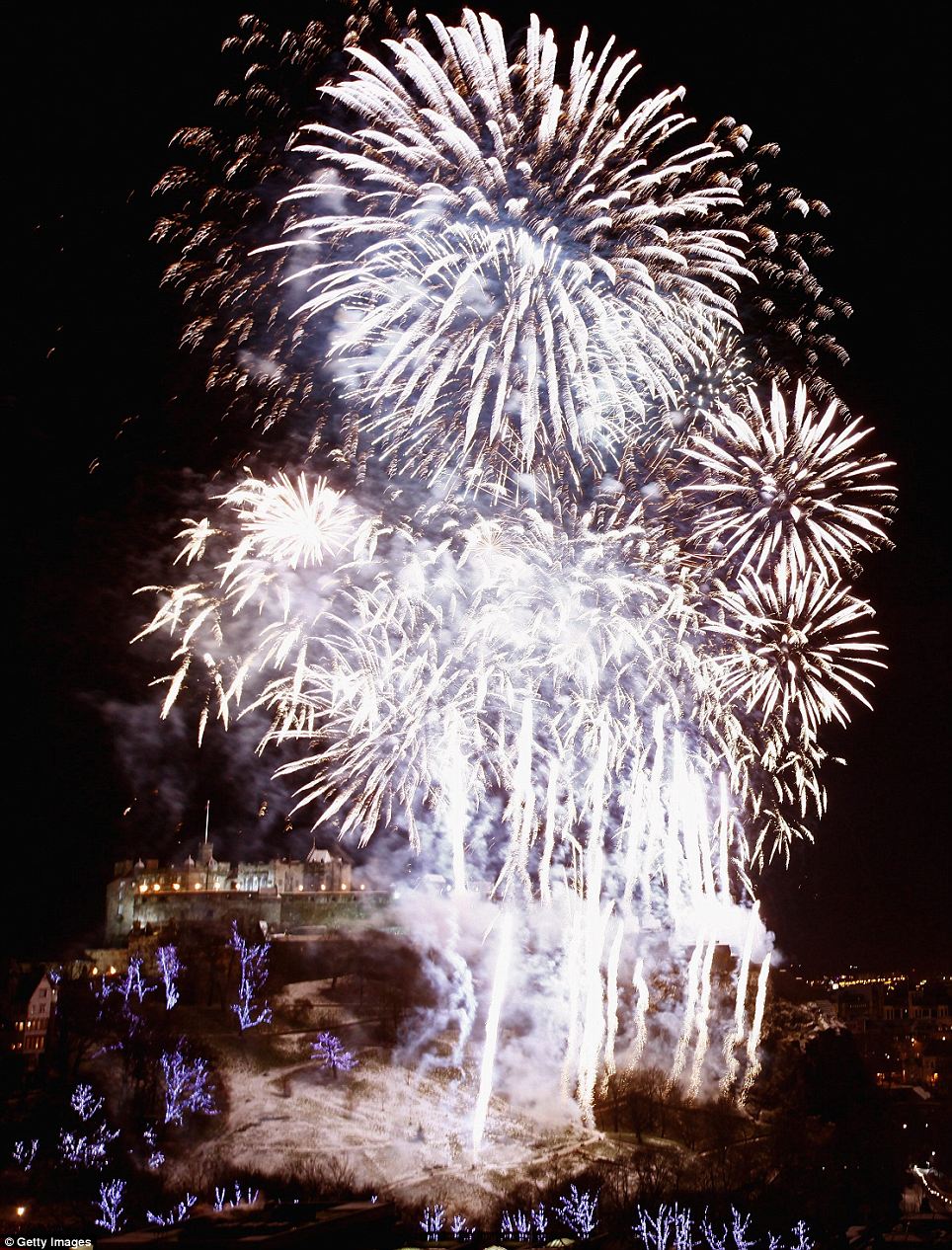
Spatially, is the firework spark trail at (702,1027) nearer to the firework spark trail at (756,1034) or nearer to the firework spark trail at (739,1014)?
the firework spark trail at (739,1014)

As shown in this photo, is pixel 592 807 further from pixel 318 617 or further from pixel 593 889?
pixel 318 617

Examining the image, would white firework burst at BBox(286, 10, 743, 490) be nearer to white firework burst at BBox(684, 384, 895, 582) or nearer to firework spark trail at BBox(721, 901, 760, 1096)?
white firework burst at BBox(684, 384, 895, 582)

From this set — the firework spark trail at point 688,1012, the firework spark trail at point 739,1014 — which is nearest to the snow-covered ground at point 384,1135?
the firework spark trail at point 688,1012

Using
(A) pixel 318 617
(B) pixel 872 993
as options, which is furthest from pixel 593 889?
(B) pixel 872 993

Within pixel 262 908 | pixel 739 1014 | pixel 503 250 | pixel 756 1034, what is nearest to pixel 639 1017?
pixel 756 1034

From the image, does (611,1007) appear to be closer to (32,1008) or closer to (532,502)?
(532,502)

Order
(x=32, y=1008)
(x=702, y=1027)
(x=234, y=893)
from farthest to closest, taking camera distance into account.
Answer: (x=32, y=1008)
(x=234, y=893)
(x=702, y=1027)
